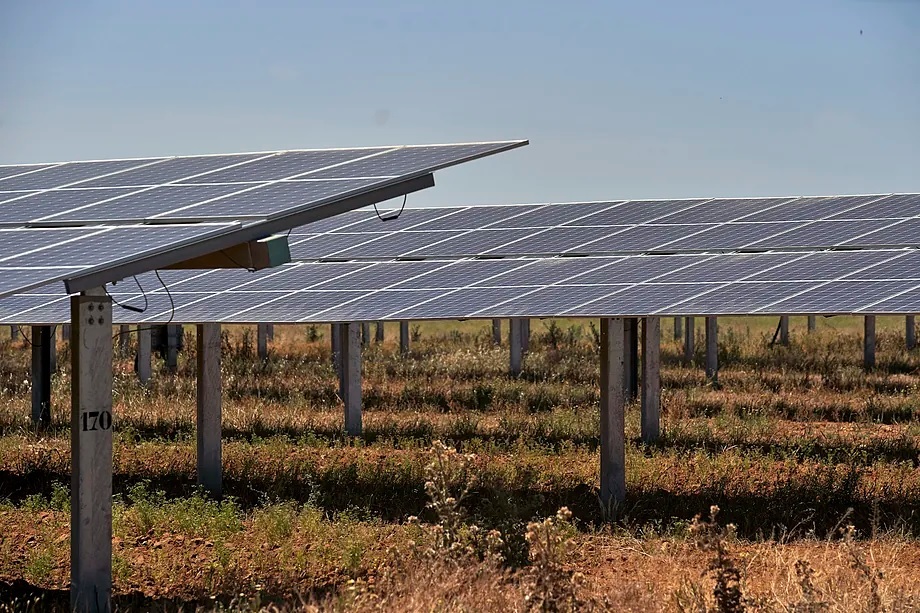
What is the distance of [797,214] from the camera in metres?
20.5

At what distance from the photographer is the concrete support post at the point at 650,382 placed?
693 inches

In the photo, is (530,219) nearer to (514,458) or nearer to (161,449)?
(514,458)

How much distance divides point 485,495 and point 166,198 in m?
5.71

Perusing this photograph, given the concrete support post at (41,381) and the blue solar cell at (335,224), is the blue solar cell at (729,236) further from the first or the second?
the concrete support post at (41,381)

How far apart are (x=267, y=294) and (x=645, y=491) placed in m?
6.11

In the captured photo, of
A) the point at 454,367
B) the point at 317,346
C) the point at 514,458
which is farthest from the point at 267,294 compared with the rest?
the point at 317,346

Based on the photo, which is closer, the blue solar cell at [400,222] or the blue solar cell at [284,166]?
the blue solar cell at [284,166]

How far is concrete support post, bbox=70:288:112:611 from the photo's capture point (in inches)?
325

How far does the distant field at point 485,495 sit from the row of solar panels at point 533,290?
7.07 ft

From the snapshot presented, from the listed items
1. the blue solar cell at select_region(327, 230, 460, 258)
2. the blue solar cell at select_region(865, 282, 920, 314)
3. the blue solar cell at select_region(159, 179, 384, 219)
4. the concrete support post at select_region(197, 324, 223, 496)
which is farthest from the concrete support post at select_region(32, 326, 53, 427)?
the blue solar cell at select_region(865, 282, 920, 314)

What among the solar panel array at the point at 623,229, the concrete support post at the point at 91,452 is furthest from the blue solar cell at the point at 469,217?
the concrete support post at the point at 91,452

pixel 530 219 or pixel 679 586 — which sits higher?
pixel 530 219

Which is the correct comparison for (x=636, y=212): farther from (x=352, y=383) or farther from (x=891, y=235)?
(x=352, y=383)

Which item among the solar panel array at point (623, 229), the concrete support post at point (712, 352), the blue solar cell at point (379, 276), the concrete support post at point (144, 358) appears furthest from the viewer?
the concrete support post at point (712, 352)
